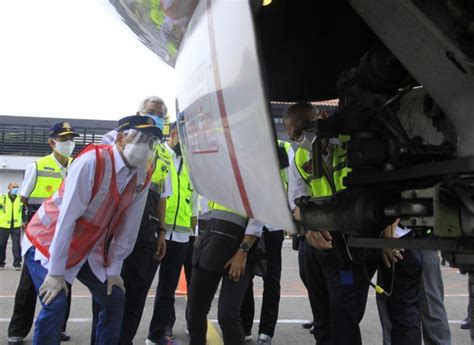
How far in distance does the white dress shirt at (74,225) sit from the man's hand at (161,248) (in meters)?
1.20

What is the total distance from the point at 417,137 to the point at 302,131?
849 millimetres

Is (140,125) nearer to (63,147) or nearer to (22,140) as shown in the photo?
(63,147)

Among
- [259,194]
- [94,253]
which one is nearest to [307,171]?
[94,253]

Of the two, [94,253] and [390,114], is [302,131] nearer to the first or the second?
[390,114]

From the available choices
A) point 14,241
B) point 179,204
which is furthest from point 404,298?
point 14,241

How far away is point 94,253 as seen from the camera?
3.07 m

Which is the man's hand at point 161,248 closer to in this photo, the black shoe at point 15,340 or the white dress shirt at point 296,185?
the black shoe at point 15,340

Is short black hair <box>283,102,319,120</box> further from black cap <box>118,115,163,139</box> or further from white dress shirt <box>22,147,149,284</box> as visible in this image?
white dress shirt <box>22,147,149,284</box>

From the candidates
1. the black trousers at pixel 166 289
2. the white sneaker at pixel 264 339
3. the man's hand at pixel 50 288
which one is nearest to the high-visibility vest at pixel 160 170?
the black trousers at pixel 166 289

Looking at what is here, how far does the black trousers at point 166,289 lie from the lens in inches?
169

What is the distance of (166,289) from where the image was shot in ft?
14.6

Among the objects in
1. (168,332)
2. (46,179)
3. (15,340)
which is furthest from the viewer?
(46,179)

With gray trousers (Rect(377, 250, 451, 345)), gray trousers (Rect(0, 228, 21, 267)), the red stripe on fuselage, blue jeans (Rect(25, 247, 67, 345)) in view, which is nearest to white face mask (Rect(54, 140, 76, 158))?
blue jeans (Rect(25, 247, 67, 345))

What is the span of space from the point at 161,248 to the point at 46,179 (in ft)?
5.95
